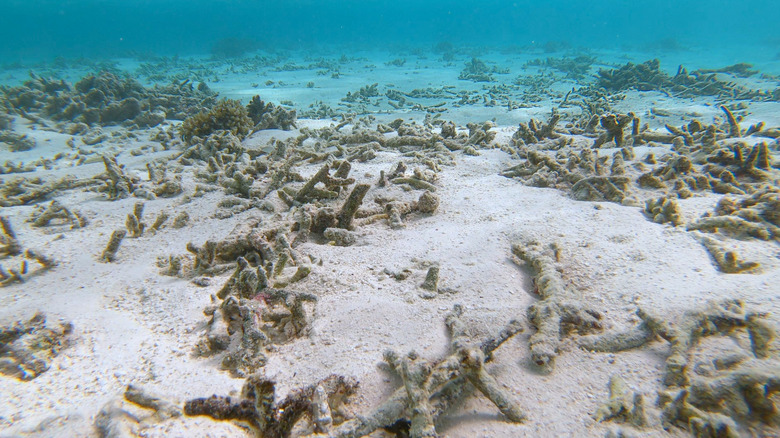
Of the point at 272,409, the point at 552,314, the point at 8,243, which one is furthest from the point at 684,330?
the point at 8,243

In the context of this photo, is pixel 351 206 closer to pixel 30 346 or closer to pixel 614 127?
pixel 30 346

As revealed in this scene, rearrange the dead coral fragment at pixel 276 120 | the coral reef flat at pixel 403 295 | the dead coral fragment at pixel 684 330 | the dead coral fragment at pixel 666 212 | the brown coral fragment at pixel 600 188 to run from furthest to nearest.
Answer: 1. the dead coral fragment at pixel 276 120
2. the brown coral fragment at pixel 600 188
3. the dead coral fragment at pixel 666 212
4. the dead coral fragment at pixel 684 330
5. the coral reef flat at pixel 403 295

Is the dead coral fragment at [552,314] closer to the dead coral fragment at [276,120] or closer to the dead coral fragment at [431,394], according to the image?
the dead coral fragment at [431,394]

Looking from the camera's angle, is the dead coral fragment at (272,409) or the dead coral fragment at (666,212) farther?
the dead coral fragment at (666,212)

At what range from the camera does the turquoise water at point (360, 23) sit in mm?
55125

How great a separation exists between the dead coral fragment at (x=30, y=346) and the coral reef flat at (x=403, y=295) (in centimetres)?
1

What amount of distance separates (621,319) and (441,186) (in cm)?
273

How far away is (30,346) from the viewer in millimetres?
2203

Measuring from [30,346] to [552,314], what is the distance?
338 centimetres

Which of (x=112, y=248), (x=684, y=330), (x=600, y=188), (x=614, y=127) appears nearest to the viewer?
(x=684, y=330)

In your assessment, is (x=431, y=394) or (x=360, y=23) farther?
(x=360, y=23)

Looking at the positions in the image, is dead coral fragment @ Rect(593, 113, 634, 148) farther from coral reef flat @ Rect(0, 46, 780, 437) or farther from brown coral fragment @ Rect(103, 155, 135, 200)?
brown coral fragment @ Rect(103, 155, 135, 200)

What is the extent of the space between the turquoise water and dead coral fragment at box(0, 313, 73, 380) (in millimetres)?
48354

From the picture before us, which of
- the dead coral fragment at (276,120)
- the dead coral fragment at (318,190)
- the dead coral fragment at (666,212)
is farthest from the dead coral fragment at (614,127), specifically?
the dead coral fragment at (276,120)
